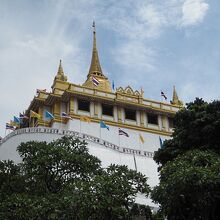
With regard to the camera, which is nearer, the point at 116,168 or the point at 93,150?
the point at 116,168

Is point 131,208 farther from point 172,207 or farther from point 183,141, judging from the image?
point 183,141

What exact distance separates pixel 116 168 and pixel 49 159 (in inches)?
109

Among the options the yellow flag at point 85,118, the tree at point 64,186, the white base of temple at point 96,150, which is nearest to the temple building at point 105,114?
the yellow flag at point 85,118

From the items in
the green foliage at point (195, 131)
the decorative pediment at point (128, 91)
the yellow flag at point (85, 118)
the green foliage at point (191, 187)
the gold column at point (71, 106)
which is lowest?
the green foliage at point (191, 187)

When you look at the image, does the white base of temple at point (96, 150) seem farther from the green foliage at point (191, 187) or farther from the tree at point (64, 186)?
the green foliage at point (191, 187)

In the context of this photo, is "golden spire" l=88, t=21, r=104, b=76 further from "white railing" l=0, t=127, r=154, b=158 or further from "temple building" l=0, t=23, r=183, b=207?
"white railing" l=0, t=127, r=154, b=158

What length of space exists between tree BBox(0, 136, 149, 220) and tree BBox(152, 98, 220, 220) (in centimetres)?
136

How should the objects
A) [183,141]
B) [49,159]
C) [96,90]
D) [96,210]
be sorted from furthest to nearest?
[96,90], [183,141], [49,159], [96,210]

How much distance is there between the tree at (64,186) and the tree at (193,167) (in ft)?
4.48

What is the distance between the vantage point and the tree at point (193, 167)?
16.3 meters

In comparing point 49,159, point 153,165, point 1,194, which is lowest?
point 1,194

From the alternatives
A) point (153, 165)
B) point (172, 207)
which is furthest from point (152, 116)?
point (172, 207)

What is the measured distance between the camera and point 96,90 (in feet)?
139

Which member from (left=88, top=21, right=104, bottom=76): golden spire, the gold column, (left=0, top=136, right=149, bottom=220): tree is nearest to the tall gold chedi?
(left=88, top=21, right=104, bottom=76): golden spire
